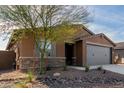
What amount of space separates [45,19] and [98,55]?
31.0 feet

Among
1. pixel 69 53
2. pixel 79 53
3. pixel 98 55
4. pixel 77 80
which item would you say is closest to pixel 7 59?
pixel 69 53

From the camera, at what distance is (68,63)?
21.5m

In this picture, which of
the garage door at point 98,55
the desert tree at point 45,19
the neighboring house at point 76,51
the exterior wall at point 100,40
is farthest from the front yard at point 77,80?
the exterior wall at point 100,40

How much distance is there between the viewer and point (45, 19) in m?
15.0

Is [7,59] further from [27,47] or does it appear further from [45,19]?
[45,19]

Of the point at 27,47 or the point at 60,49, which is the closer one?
the point at 27,47

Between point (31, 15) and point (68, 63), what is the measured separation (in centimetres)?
804

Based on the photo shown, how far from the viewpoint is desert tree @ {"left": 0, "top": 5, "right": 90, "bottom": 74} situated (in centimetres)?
1439

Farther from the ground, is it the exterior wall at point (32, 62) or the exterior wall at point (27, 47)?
the exterior wall at point (27, 47)

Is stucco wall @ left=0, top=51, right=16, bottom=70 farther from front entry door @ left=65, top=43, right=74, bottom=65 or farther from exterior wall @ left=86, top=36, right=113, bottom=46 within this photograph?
exterior wall @ left=86, top=36, right=113, bottom=46

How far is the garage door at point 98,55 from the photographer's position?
2125cm

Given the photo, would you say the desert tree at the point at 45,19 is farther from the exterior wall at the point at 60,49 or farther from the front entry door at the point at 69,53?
the front entry door at the point at 69,53
